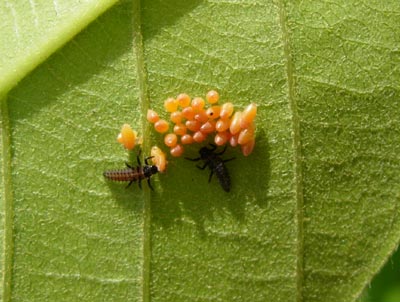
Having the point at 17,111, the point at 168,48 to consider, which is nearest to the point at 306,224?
the point at 168,48

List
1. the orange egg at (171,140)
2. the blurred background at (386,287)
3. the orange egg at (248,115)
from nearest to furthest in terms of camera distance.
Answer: the orange egg at (248,115) < the orange egg at (171,140) < the blurred background at (386,287)

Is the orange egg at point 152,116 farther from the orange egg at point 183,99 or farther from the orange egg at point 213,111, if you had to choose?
the orange egg at point 213,111

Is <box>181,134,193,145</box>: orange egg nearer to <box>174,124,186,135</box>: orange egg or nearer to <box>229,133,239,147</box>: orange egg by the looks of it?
<box>174,124,186,135</box>: orange egg

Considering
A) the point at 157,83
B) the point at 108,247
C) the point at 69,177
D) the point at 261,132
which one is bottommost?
the point at 108,247

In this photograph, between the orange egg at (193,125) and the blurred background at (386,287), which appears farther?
the blurred background at (386,287)

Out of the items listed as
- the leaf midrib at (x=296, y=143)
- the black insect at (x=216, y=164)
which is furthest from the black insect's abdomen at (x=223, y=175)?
the leaf midrib at (x=296, y=143)

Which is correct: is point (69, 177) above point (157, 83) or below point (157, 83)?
below

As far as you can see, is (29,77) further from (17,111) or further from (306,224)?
(306,224)

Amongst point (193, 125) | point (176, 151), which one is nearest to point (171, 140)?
point (176, 151)
